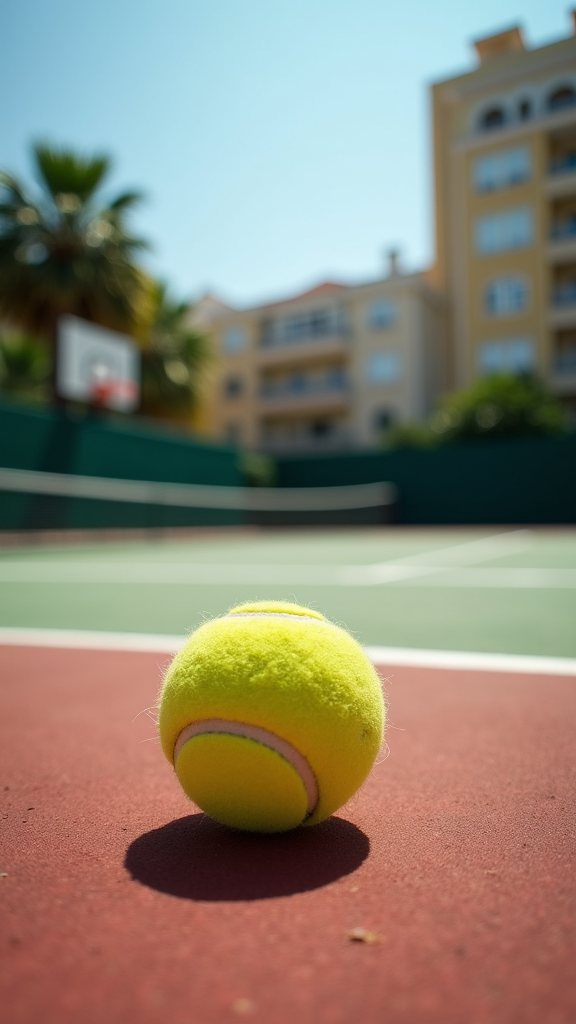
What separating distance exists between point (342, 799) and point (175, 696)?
559mm

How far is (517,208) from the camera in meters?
37.6

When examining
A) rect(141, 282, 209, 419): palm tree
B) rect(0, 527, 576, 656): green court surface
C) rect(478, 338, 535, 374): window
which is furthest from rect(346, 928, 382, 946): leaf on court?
rect(478, 338, 535, 374): window

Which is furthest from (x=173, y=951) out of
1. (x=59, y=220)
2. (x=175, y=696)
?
(x=59, y=220)

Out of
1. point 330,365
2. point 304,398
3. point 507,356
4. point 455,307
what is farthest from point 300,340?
point 507,356

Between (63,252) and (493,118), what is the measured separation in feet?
81.9

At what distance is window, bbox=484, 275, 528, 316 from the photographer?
37500mm

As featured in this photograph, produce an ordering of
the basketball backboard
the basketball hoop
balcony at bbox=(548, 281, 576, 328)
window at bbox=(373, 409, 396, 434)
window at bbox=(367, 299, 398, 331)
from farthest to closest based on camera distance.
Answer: window at bbox=(373, 409, 396, 434), window at bbox=(367, 299, 398, 331), balcony at bbox=(548, 281, 576, 328), the basketball hoop, the basketball backboard

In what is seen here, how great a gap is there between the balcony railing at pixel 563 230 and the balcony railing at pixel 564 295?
2241 millimetres

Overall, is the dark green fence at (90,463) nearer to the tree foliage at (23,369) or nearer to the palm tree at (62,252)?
the palm tree at (62,252)

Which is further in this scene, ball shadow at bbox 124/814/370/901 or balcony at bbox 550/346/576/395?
balcony at bbox 550/346/576/395

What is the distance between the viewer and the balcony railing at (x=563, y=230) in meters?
37.0

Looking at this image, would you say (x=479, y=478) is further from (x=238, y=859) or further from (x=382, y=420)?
(x=238, y=859)

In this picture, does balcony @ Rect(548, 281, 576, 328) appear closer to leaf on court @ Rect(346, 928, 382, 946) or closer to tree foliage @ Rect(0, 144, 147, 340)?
tree foliage @ Rect(0, 144, 147, 340)

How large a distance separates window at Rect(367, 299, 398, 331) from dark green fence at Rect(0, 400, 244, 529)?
19434 mm
